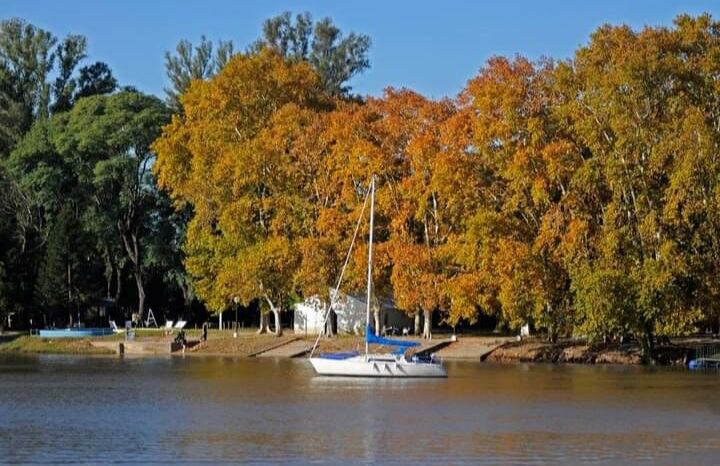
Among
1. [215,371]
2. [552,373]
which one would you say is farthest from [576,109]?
[215,371]

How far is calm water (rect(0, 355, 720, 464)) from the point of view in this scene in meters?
37.1

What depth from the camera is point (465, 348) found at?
79.6m

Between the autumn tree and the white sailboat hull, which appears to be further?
the autumn tree

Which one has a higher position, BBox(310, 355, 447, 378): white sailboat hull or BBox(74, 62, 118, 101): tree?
BBox(74, 62, 118, 101): tree

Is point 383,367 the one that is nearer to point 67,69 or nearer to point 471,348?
point 471,348

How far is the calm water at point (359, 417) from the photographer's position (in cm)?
3712

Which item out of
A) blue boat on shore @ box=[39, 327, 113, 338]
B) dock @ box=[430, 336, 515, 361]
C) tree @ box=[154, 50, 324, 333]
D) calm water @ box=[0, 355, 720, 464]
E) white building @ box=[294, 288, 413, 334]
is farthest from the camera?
blue boat on shore @ box=[39, 327, 113, 338]

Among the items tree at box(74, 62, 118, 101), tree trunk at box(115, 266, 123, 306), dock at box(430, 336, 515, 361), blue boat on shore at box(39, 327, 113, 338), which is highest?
tree at box(74, 62, 118, 101)

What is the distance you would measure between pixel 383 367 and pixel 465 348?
18526mm

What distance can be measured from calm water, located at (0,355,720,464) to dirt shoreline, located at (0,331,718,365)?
5.58 meters

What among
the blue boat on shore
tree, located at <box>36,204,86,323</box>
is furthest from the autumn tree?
tree, located at <box>36,204,86,323</box>

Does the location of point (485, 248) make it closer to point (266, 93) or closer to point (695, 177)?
point (695, 177)

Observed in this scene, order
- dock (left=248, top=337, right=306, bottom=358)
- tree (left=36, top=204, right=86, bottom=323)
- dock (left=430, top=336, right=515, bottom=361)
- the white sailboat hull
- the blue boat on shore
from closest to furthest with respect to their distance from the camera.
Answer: the white sailboat hull → dock (left=430, top=336, right=515, bottom=361) → dock (left=248, top=337, right=306, bottom=358) → the blue boat on shore → tree (left=36, top=204, right=86, bottom=323)

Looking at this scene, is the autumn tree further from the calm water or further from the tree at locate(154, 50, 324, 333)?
the tree at locate(154, 50, 324, 333)
